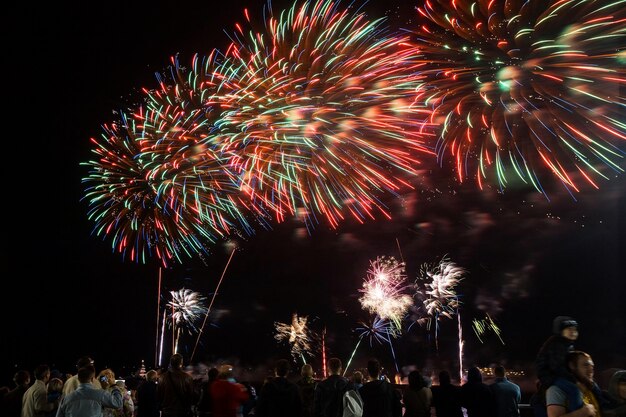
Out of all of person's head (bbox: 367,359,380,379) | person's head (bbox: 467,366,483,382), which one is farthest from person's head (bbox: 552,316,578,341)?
person's head (bbox: 467,366,483,382)

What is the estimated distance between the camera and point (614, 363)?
49.8 metres

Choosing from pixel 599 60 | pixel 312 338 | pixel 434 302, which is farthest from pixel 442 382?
pixel 312 338

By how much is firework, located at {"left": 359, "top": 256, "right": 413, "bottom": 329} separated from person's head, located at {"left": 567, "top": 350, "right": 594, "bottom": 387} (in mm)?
24831

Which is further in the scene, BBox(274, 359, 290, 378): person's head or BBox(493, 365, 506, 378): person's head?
BBox(493, 365, 506, 378): person's head

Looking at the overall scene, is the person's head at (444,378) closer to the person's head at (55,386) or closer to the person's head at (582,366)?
the person's head at (582,366)

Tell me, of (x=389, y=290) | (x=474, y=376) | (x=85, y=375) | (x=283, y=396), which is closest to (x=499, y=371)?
(x=474, y=376)

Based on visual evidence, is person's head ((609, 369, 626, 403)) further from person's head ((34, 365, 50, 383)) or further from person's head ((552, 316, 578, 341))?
person's head ((34, 365, 50, 383))

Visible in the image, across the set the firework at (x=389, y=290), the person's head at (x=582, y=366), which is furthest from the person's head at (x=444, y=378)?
the firework at (x=389, y=290)

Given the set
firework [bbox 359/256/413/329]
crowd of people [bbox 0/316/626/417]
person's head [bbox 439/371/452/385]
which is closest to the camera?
crowd of people [bbox 0/316/626/417]

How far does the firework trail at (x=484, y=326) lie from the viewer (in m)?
66.9

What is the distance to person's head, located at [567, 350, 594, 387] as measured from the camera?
167 inches

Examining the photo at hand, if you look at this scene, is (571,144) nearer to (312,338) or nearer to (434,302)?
(434,302)

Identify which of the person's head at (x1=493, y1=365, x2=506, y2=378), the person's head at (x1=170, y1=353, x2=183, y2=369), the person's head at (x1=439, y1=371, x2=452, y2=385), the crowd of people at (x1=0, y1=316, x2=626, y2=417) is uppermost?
the person's head at (x1=170, y1=353, x2=183, y2=369)

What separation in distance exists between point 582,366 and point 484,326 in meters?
71.4
